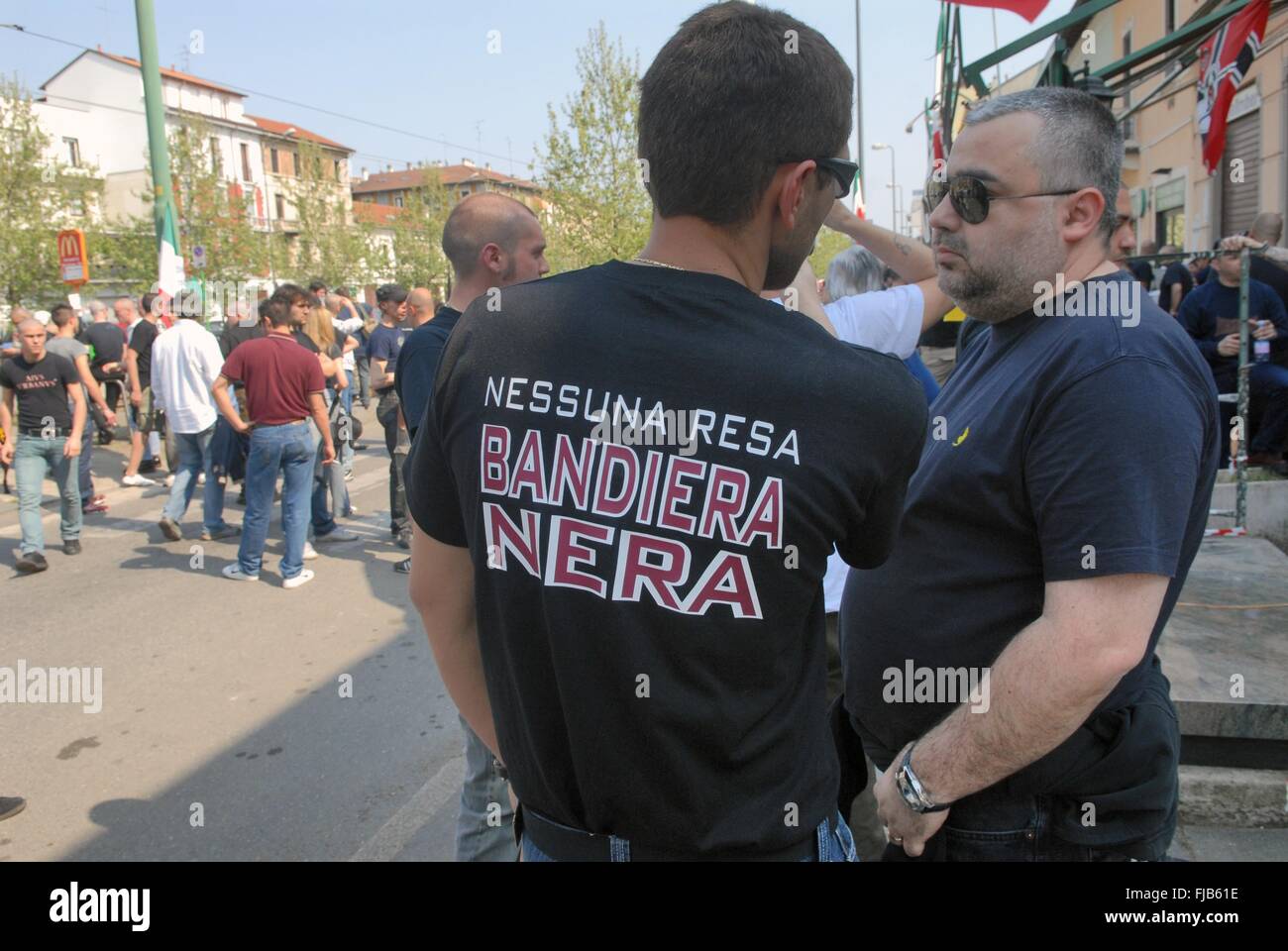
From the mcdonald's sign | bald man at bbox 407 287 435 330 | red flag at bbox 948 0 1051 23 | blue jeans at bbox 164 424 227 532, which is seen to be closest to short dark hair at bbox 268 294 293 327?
bald man at bbox 407 287 435 330

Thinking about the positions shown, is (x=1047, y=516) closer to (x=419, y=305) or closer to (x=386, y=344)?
(x=419, y=305)

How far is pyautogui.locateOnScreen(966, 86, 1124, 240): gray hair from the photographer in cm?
181

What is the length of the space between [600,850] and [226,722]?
153 inches

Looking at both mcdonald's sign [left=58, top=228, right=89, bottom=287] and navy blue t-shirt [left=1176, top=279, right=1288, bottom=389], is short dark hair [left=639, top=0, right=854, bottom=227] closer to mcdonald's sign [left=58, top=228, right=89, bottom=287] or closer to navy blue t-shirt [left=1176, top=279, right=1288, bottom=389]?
navy blue t-shirt [left=1176, top=279, right=1288, bottom=389]

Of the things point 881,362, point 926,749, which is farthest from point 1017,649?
point 881,362

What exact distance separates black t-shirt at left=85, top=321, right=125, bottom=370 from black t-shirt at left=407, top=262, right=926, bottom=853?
14.4 metres

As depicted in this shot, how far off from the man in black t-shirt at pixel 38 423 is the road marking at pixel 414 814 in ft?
17.0

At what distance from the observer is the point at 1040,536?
1621 mm

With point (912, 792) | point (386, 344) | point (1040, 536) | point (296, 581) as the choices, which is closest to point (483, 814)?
point (912, 792)

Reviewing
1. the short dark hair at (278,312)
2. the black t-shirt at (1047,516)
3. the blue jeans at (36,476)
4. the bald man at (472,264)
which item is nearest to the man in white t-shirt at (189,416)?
the blue jeans at (36,476)

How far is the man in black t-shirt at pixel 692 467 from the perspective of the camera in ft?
4.10

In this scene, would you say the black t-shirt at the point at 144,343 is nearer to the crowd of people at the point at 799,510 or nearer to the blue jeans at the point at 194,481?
the blue jeans at the point at 194,481

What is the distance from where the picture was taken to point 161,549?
26.7 feet
